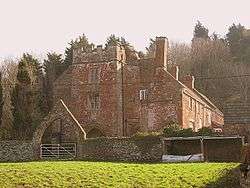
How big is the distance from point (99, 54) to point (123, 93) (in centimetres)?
491

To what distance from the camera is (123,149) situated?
139 feet

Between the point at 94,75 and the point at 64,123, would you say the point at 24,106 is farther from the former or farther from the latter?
the point at 64,123

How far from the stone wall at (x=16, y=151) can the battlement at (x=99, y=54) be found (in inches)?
523

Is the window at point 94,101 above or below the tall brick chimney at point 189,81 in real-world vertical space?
below

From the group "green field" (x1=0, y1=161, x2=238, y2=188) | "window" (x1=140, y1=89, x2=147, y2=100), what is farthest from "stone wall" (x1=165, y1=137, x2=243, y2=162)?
"green field" (x1=0, y1=161, x2=238, y2=188)

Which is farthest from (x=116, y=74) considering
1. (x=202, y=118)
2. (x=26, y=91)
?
(x=202, y=118)

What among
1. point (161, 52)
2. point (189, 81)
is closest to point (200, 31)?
point (189, 81)

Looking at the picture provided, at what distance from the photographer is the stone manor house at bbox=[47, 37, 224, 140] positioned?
167 ft

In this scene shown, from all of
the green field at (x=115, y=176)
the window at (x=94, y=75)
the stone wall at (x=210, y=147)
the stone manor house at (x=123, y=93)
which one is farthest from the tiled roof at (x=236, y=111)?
the green field at (x=115, y=176)

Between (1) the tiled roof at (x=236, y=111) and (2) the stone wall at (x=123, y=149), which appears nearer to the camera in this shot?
(2) the stone wall at (x=123, y=149)

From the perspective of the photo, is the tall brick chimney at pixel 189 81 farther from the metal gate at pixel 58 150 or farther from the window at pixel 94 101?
the metal gate at pixel 58 150

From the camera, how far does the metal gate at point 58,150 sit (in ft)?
145

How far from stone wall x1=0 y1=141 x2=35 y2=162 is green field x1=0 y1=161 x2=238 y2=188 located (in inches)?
527

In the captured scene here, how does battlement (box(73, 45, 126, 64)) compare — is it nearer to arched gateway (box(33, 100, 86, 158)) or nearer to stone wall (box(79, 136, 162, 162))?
arched gateway (box(33, 100, 86, 158))
